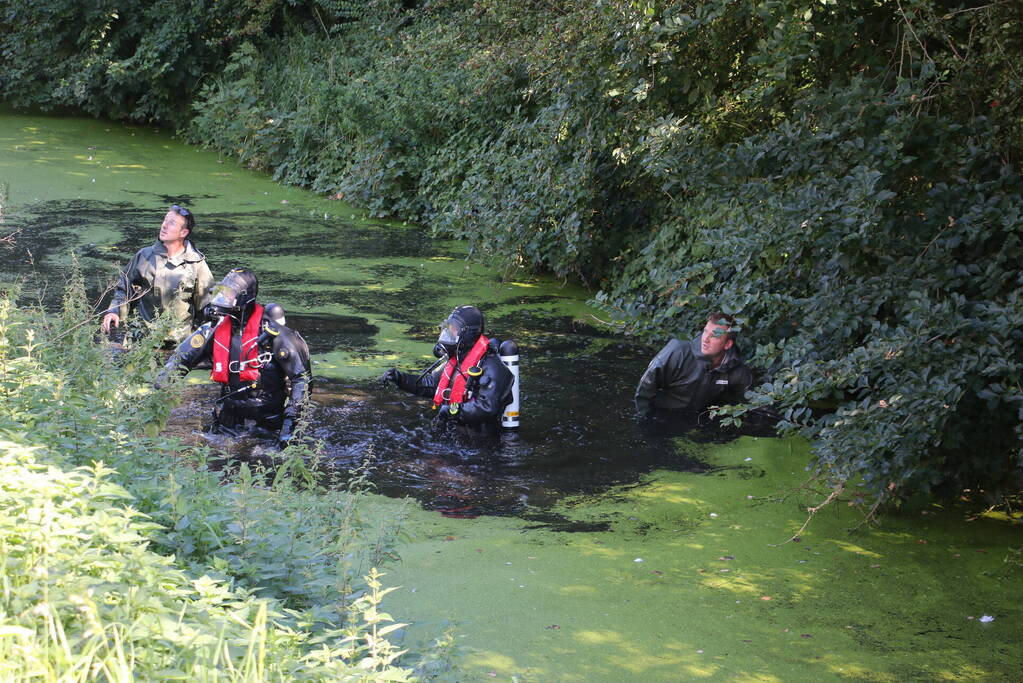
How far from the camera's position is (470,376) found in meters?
7.38

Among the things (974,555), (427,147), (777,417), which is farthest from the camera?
(427,147)

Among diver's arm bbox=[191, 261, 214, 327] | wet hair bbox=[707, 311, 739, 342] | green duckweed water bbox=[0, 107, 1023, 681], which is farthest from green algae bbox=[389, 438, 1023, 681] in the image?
diver's arm bbox=[191, 261, 214, 327]

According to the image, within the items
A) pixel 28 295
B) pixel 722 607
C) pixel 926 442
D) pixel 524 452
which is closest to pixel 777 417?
pixel 524 452

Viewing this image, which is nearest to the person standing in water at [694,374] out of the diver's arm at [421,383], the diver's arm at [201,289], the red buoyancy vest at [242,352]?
the diver's arm at [421,383]

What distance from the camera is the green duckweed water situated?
15.6ft

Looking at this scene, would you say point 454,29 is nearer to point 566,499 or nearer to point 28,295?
point 28,295

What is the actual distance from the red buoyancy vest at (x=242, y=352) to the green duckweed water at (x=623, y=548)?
68 cm

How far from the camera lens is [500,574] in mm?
5473

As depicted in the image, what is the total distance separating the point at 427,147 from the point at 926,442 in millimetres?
11329

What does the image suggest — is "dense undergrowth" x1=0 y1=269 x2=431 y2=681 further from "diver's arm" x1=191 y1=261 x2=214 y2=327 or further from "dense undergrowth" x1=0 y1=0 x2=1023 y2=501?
"diver's arm" x1=191 y1=261 x2=214 y2=327

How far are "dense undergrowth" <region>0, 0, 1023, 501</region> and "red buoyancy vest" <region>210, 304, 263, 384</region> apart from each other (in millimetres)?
2808

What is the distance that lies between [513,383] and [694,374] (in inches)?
56.2

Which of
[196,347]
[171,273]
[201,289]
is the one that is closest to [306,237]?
[201,289]

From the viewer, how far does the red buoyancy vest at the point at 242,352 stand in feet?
23.3
